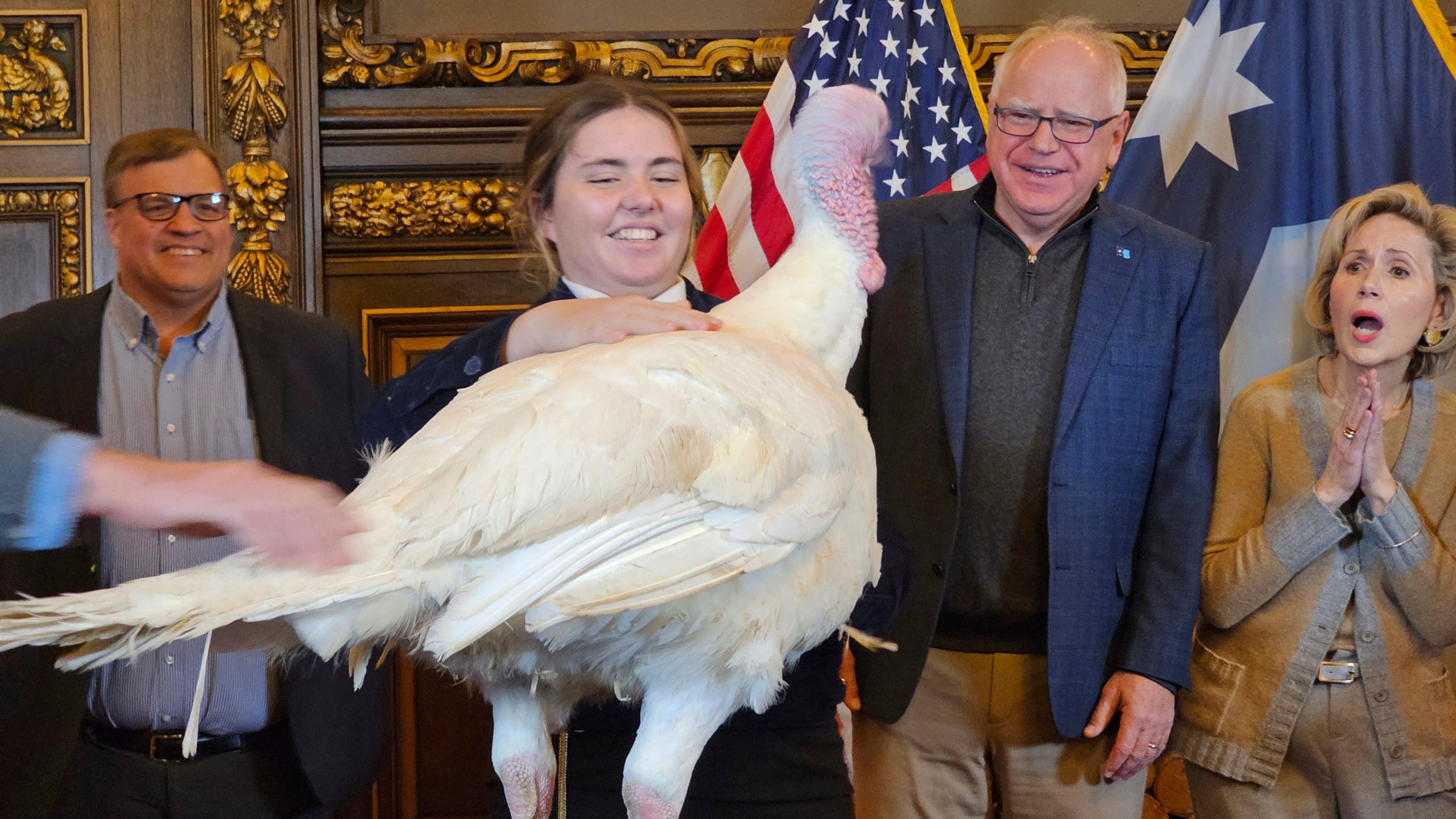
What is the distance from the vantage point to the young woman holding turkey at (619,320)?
1256mm

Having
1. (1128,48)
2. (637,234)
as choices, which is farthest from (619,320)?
(1128,48)

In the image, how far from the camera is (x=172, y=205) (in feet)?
7.20

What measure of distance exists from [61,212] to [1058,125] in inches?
88.1

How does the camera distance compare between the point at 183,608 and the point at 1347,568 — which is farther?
the point at 1347,568

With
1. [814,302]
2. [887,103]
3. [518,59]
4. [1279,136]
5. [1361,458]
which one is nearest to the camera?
[814,302]

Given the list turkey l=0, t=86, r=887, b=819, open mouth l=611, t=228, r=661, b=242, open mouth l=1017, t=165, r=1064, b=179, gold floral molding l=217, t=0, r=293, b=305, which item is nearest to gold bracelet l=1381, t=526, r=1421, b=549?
open mouth l=1017, t=165, r=1064, b=179

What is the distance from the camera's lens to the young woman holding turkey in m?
1.26

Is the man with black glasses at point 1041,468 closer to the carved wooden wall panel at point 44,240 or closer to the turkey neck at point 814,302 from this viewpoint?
the turkey neck at point 814,302

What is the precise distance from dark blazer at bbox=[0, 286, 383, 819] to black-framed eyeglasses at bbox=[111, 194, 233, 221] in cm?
A: 14

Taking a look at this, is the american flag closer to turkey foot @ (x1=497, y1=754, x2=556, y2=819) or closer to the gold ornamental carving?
the gold ornamental carving

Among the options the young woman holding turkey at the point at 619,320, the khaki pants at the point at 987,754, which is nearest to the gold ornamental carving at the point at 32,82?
the young woman holding turkey at the point at 619,320

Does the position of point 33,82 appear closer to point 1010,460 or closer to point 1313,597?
point 1010,460

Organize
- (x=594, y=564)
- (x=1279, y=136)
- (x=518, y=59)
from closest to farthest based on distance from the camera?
(x=594, y=564) → (x=1279, y=136) → (x=518, y=59)

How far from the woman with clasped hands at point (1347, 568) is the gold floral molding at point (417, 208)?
1.79m
